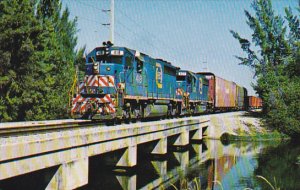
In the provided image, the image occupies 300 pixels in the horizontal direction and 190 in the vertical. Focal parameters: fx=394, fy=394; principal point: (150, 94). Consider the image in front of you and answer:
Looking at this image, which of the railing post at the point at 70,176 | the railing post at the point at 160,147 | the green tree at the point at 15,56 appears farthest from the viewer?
the green tree at the point at 15,56

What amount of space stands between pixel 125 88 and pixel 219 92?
27.2m

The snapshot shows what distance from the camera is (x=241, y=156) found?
82.2 ft

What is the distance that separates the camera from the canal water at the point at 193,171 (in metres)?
14.6

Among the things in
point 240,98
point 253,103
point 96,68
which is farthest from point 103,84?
point 253,103

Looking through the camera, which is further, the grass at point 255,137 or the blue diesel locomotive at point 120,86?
the grass at point 255,137

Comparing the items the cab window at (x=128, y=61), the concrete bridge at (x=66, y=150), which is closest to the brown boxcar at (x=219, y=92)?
the cab window at (x=128, y=61)

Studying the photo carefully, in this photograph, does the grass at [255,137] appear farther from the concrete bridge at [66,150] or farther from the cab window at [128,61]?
the concrete bridge at [66,150]

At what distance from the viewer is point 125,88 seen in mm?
18344

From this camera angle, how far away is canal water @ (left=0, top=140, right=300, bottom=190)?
47.9 feet

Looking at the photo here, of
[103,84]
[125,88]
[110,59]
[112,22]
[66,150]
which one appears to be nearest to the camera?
[66,150]

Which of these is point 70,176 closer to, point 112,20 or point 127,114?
point 127,114

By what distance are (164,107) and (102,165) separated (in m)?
10.5

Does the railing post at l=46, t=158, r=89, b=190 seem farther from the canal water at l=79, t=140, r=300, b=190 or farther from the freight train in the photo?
the freight train

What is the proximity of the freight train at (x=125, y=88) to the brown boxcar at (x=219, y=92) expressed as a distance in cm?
1209
